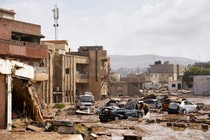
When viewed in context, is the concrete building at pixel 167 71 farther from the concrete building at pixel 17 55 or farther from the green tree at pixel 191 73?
the concrete building at pixel 17 55

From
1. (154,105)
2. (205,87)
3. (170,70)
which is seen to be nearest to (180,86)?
(205,87)

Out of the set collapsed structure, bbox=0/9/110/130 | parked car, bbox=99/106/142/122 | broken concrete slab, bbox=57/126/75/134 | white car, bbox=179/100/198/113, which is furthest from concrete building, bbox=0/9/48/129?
white car, bbox=179/100/198/113

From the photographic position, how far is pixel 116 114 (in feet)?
88.0

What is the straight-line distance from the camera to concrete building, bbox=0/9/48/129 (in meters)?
19.1

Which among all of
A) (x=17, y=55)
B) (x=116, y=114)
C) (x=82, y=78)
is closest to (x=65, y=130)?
(x=116, y=114)

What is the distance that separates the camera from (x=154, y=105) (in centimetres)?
4119

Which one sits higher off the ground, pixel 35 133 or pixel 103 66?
pixel 103 66

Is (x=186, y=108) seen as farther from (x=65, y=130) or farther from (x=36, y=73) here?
(x=65, y=130)

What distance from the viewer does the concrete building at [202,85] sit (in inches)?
2940

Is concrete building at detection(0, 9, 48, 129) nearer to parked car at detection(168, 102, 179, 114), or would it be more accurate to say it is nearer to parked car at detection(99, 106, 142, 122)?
parked car at detection(99, 106, 142, 122)

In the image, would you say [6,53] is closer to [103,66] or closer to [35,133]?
[35,133]

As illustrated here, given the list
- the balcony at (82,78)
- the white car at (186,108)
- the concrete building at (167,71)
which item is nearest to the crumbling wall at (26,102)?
the white car at (186,108)

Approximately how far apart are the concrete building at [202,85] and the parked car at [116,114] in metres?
49.7

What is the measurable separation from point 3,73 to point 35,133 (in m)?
4.10
